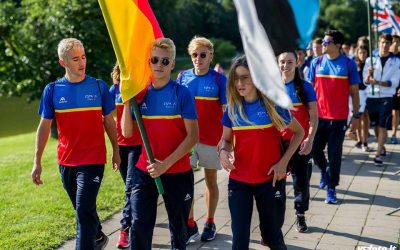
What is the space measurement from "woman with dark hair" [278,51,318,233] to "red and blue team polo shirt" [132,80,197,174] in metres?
1.19

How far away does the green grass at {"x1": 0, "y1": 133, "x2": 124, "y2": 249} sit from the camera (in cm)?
618

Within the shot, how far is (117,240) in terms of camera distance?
6.23 metres

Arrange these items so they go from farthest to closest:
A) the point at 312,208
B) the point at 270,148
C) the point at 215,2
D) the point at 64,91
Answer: the point at 215,2
the point at 312,208
the point at 64,91
the point at 270,148

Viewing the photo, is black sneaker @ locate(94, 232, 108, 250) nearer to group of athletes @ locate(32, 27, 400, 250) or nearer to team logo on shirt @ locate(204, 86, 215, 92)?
group of athletes @ locate(32, 27, 400, 250)

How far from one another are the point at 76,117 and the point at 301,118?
243cm

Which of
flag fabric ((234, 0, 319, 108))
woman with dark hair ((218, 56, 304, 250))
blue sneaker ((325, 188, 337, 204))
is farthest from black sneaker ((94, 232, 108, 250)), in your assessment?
blue sneaker ((325, 188, 337, 204))

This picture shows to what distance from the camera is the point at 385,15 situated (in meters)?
12.4

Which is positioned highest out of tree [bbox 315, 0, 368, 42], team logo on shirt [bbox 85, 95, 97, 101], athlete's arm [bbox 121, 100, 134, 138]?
tree [bbox 315, 0, 368, 42]

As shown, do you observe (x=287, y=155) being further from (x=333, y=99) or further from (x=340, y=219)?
(x=333, y=99)

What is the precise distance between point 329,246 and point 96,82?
2836 mm

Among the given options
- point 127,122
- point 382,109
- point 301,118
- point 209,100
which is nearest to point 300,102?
point 301,118

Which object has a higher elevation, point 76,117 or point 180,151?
point 76,117

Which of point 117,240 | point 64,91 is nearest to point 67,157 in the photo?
point 64,91

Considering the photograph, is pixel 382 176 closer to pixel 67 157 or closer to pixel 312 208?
pixel 312 208
